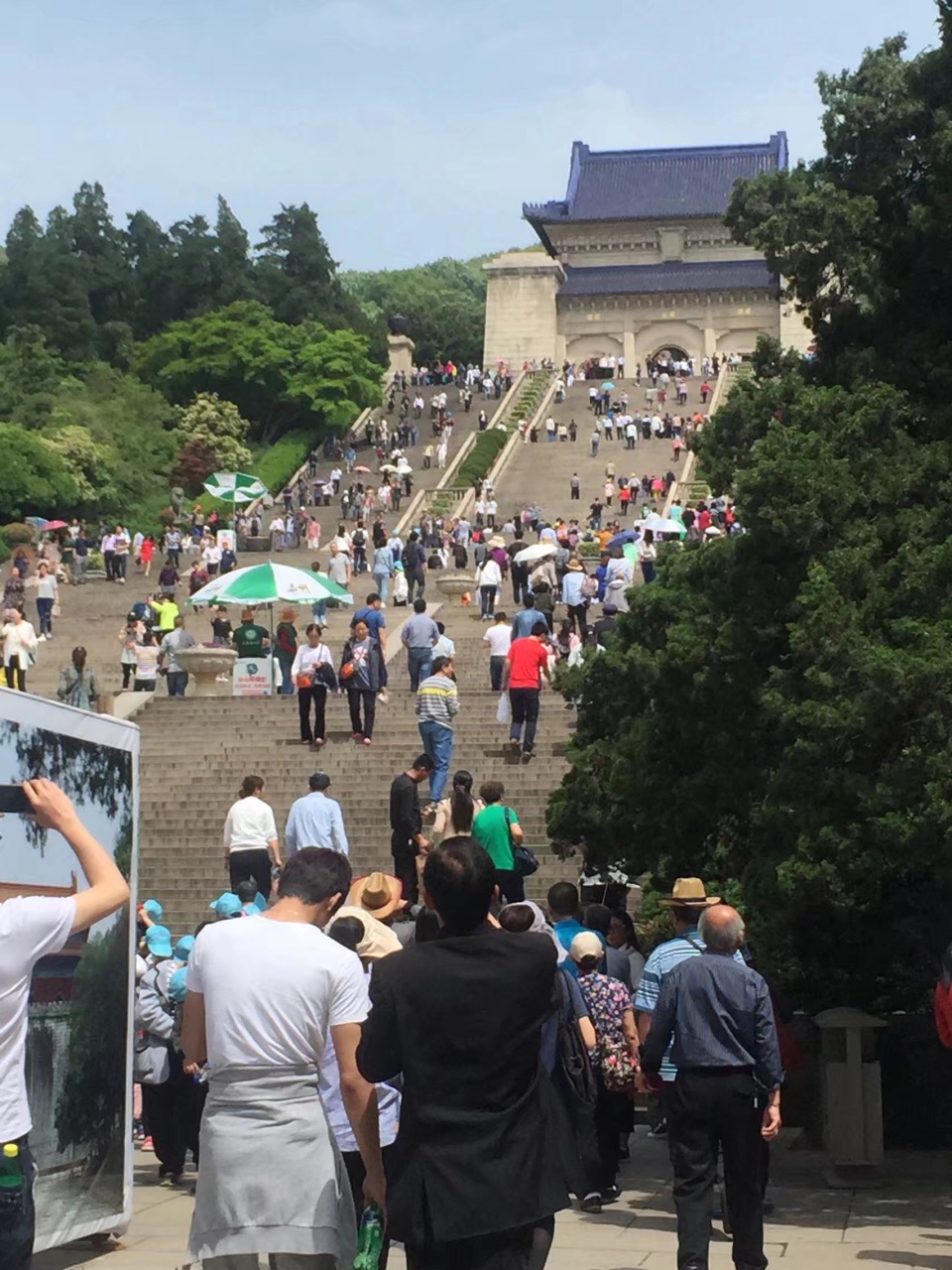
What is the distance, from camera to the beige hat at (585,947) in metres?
9.60

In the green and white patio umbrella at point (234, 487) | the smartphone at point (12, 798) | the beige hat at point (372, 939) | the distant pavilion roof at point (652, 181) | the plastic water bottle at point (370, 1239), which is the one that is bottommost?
the plastic water bottle at point (370, 1239)

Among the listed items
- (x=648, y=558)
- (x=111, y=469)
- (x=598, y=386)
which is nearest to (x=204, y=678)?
(x=648, y=558)

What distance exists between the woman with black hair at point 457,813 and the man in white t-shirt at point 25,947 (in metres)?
8.13

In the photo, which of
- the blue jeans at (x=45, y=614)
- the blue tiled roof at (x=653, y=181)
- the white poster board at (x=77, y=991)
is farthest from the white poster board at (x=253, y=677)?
the blue tiled roof at (x=653, y=181)

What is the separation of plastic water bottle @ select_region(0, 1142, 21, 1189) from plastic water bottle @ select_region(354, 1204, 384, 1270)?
0.86 meters

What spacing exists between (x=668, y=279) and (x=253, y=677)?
58.4 metres

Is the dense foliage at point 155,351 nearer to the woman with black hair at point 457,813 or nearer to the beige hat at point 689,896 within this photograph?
the woman with black hair at point 457,813

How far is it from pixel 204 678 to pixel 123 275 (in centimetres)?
5646

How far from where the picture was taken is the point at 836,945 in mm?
11859

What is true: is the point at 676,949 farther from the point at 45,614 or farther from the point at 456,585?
the point at 45,614

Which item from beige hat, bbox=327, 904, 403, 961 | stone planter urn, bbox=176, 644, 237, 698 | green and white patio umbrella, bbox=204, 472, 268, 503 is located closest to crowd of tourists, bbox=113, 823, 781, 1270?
beige hat, bbox=327, 904, 403, 961

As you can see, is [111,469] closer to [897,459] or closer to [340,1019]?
[897,459]

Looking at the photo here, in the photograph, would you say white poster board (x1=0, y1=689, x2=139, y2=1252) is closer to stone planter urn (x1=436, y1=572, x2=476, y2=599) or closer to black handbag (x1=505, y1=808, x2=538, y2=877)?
black handbag (x1=505, y1=808, x2=538, y2=877)

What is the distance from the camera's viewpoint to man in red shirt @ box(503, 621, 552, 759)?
63.3 feet
